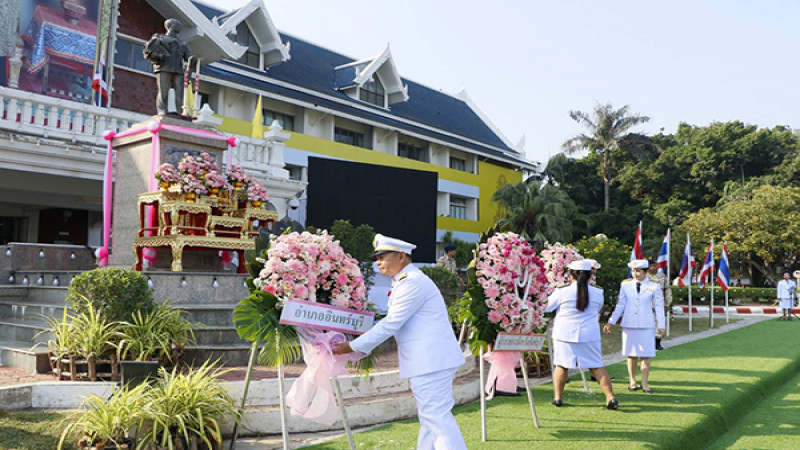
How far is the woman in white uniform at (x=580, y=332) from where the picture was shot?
776 cm

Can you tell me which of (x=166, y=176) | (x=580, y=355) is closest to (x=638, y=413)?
(x=580, y=355)

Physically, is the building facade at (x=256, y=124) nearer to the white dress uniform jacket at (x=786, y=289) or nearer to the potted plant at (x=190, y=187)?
the potted plant at (x=190, y=187)

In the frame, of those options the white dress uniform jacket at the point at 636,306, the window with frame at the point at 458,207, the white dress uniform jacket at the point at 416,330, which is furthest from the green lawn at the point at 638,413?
the window with frame at the point at 458,207

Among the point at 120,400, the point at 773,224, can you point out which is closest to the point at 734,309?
the point at 773,224

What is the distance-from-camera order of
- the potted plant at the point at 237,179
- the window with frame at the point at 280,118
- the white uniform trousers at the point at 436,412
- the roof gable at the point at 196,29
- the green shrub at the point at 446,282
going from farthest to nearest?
1. the window with frame at the point at 280,118
2. the roof gable at the point at 196,29
3. the green shrub at the point at 446,282
4. the potted plant at the point at 237,179
5. the white uniform trousers at the point at 436,412

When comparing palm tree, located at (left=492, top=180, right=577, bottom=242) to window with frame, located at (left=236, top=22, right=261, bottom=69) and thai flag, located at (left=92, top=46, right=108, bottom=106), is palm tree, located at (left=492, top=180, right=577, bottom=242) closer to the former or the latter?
window with frame, located at (left=236, top=22, right=261, bottom=69)

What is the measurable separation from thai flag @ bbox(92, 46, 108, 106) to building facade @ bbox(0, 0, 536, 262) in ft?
0.66

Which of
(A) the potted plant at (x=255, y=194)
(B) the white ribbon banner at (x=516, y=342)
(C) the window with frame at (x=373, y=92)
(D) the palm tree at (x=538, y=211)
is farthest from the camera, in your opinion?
(D) the palm tree at (x=538, y=211)

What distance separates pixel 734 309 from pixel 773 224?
9.16 m

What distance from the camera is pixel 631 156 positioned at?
50500 mm

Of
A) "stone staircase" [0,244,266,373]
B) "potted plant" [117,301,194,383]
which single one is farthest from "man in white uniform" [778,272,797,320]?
"potted plant" [117,301,194,383]

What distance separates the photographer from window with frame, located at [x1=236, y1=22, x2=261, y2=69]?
27.7m

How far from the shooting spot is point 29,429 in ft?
18.1

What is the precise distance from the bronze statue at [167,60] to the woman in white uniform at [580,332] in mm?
7879
